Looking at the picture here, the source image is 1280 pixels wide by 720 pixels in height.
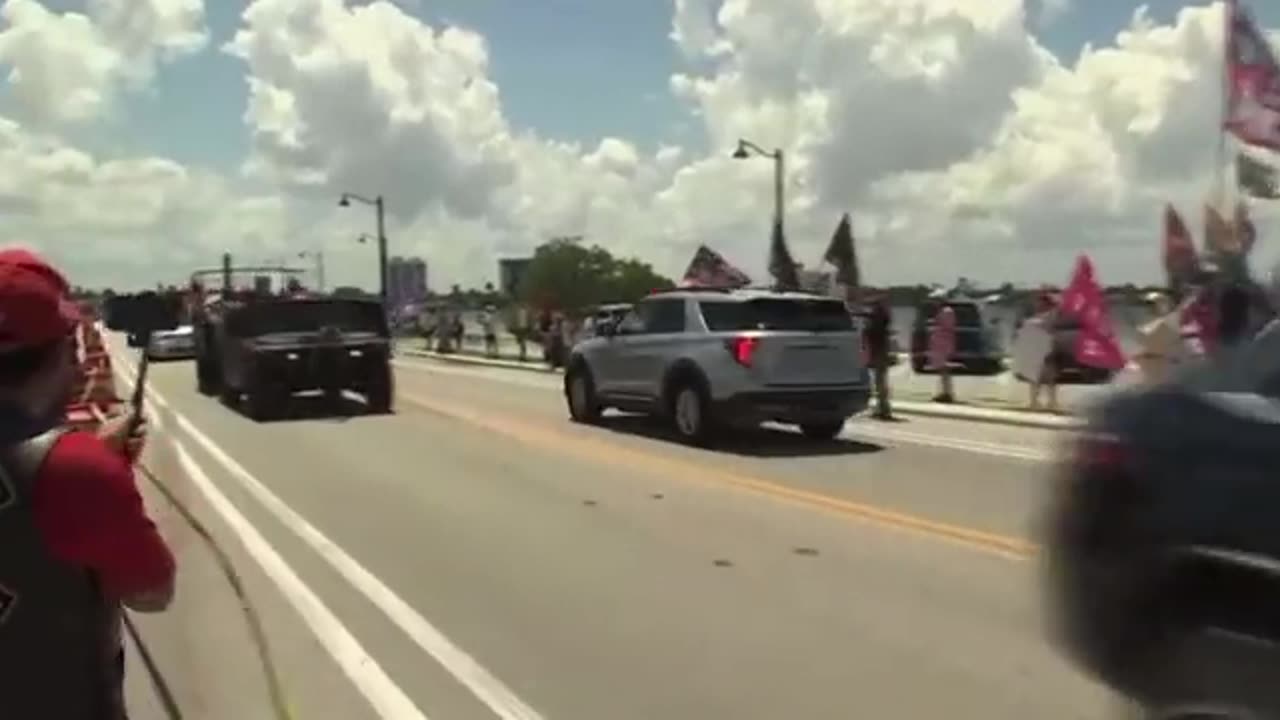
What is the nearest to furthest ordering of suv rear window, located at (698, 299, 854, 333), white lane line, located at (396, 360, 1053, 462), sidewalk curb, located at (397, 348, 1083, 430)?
white lane line, located at (396, 360, 1053, 462)
suv rear window, located at (698, 299, 854, 333)
sidewalk curb, located at (397, 348, 1083, 430)

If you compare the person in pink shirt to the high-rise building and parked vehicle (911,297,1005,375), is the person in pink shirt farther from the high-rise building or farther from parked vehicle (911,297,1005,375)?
the high-rise building

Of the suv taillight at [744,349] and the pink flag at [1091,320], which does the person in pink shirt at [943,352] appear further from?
the suv taillight at [744,349]

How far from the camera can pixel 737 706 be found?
681cm

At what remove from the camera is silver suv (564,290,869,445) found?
18406mm

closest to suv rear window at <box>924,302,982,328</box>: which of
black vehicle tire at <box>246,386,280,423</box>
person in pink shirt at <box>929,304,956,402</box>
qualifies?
person in pink shirt at <box>929,304,956,402</box>

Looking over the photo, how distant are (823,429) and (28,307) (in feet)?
57.6

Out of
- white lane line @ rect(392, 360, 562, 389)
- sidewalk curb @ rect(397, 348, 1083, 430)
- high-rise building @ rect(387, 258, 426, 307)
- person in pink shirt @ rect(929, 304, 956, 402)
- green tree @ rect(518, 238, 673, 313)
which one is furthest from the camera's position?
green tree @ rect(518, 238, 673, 313)

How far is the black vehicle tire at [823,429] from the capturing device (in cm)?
1979

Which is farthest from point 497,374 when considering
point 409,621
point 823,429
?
point 409,621

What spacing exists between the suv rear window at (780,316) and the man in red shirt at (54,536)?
16.0 meters

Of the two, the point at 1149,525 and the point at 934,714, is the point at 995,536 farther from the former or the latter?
the point at 1149,525

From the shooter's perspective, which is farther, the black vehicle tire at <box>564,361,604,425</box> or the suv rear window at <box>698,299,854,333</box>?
the black vehicle tire at <box>564,361,604,425</box>

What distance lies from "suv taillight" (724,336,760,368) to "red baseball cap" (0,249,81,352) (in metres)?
15.6

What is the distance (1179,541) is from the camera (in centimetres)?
438
